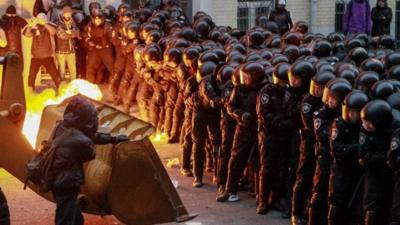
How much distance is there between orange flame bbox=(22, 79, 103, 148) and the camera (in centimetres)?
1231

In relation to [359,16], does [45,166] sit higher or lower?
lower

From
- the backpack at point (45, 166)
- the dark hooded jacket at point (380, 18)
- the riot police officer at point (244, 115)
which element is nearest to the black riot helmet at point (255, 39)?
the riot police officer at point (244, 115)

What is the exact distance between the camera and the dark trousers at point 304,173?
9055mm

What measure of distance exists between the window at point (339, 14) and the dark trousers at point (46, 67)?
1015 cm

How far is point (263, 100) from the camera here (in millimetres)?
9492

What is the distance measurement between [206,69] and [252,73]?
1219mm

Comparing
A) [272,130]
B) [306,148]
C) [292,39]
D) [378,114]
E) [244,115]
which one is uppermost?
[292,39]

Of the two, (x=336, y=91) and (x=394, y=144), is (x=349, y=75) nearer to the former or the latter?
(x=336, y=91)

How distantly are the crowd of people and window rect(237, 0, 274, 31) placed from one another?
254 inches

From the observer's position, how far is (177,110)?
13031mm

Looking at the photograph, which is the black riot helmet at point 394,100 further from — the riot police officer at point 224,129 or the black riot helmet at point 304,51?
the black riot helmet at point 304,51

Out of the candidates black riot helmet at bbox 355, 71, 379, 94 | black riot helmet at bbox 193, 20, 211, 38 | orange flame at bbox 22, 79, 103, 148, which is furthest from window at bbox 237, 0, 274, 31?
black riot helmet at bbox 355, 71, 379, 94

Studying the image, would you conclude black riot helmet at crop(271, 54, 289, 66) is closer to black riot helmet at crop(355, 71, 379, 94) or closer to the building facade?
black riot helmet at crop(355, 71, 379, 94)

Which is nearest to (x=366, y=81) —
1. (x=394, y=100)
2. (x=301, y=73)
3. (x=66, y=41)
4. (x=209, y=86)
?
(x=394, y=100)
